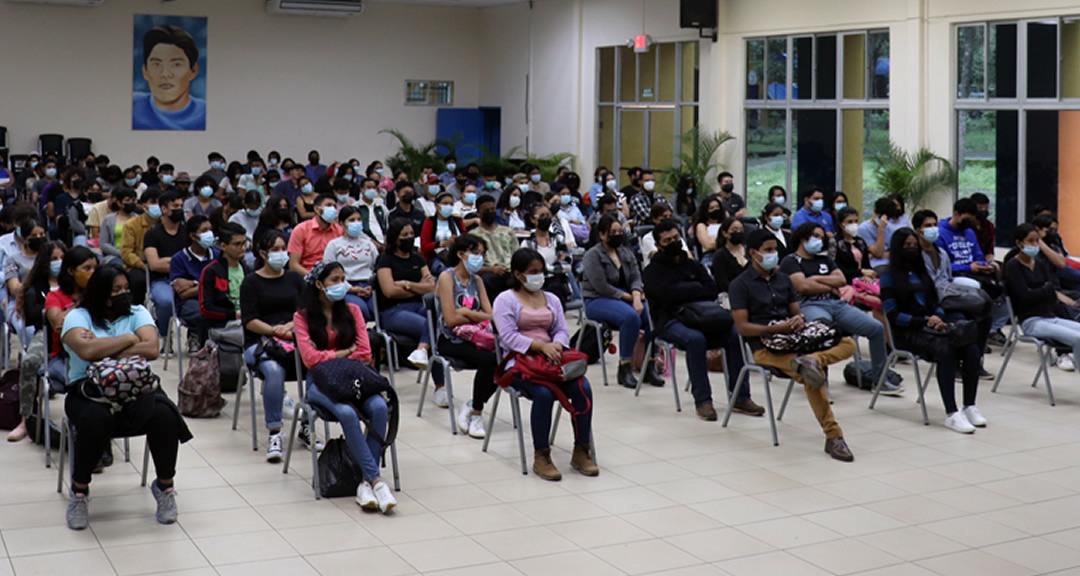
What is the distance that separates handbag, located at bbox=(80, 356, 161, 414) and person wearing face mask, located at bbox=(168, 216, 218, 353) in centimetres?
284

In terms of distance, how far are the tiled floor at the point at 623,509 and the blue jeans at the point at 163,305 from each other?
1.46 m

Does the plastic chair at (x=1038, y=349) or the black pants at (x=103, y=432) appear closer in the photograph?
the black pants at (x=103, y=432)

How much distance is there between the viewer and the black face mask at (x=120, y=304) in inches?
221

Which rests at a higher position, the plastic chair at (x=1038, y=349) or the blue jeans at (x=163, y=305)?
the blue jeans at (x=163, y=305)

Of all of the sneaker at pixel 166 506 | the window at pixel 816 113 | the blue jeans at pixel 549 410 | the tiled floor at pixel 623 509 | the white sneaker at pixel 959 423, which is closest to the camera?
the tiled floor at pixel 623 509

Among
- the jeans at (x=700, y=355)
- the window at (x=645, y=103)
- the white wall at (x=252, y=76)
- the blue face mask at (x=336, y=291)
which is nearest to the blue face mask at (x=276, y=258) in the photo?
the blue face mask at (x=336, y=291)

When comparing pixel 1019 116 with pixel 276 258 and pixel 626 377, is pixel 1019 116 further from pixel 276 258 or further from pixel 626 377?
pixel 276 258

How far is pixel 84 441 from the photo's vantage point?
17.6ft

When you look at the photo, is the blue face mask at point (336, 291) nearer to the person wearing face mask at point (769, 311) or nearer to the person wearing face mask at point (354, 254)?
the person wearing face mask at point (354, 254)

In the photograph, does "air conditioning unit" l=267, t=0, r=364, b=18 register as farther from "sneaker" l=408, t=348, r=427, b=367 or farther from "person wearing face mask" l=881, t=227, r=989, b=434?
"person wearing face mask" l=881, t=227, r=989, b=434

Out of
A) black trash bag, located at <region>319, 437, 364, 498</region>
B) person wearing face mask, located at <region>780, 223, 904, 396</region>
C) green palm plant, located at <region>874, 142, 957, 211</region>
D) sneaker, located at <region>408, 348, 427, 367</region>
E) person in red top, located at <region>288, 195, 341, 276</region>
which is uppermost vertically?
green palm plant, located at <region>874, 142, 957, 211</region>

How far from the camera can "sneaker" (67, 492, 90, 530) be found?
17.7 feet

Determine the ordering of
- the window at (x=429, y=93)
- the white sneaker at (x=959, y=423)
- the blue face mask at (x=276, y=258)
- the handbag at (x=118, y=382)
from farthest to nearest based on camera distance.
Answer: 1. the window at (x=429, y=93)
2. the white sneaker at (x=959, y=423)
3. the blue face mask at (x=276, y=258)
4. the handbag at (x=118, y=382)

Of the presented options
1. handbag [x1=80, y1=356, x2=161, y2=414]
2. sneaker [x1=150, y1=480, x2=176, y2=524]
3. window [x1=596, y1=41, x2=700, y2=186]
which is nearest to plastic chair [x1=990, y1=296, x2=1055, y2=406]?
sneaker [x1=150, y1=480, x2=176, y2=524]
